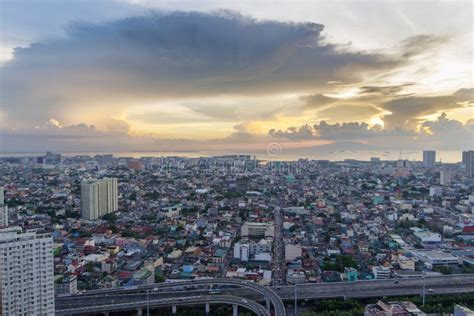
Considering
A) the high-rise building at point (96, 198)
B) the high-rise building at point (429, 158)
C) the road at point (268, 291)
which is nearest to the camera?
the road at point (268, 291)

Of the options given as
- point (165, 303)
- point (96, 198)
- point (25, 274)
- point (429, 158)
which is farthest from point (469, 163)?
point (25, 274)

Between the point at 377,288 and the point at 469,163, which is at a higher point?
the point at 469,163

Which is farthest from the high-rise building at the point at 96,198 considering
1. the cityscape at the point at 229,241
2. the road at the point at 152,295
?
the road at the point at 152,295

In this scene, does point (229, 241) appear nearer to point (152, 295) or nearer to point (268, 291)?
point (268, 291)

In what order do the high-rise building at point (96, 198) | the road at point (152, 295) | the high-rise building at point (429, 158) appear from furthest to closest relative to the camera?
the high-rise building at point (429, 158) < the high-rise building at point (96, 198) < the road at point (152, 295)

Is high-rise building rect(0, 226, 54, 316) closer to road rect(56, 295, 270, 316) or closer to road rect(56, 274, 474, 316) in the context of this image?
road rect(56, 295, 270, 316)

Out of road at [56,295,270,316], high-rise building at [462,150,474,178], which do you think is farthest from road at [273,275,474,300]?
high-rise building at [462,150,474,178]

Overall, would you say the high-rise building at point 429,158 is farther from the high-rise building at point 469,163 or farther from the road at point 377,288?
the road at point 377,288
